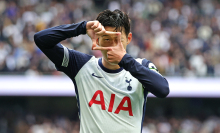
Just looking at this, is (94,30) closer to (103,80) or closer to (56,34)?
(56,34)

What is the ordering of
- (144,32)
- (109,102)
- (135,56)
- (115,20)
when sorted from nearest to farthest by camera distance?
(115,20)
(109,102)
(135,56)
(144,32)

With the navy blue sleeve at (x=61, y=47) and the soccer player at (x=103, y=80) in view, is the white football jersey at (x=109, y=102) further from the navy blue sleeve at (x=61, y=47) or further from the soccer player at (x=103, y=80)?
the navy blue sleeve at (x=61, y=47)

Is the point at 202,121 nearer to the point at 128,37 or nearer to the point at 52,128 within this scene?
the point at 52,128

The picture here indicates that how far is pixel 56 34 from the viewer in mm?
2820

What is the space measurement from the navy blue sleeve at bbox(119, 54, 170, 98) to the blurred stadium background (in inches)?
314

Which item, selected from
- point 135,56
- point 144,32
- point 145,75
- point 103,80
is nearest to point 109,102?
point 103,80

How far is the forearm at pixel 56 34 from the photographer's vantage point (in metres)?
2.81

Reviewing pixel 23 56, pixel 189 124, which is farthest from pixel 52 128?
pixel 189 124

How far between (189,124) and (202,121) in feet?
2.33

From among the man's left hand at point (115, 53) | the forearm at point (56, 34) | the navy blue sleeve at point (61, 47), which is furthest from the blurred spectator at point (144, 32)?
the man's left hand at point (115, 53)

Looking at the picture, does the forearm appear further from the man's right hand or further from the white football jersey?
the white football jersey

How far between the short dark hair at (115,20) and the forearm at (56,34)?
0.58 feet

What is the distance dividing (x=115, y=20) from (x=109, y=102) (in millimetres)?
734

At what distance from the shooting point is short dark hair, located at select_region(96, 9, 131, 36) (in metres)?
2.77
